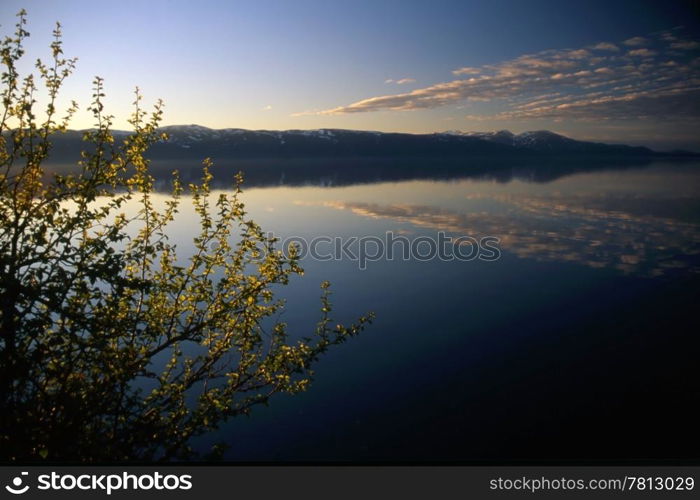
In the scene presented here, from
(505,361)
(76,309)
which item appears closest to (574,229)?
(505,361)

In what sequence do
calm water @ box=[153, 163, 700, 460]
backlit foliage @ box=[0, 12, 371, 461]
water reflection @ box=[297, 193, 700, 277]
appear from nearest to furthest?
backlit foliage @ box=[0, 12, 371, 461], calm water @ box=[153, 163, 700, 460], water reflection @ box=[297, 193, 700, 277]

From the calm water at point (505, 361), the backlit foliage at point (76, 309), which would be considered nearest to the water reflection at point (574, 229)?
the calm water at point (505, 361)

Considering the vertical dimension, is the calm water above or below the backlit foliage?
below

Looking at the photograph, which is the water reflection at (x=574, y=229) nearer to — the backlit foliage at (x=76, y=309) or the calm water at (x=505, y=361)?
the calm water at (x=505, y=361)

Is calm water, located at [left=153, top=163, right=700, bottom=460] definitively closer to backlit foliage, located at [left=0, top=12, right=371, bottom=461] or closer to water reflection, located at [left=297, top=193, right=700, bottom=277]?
water reflection, located at [left=297, top=193, right=700, bottom=277]

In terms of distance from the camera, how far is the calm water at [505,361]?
1593 centimetres

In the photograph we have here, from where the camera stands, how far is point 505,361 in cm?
2150

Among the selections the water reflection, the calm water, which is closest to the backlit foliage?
the calm water

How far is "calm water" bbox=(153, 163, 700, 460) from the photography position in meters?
15.9

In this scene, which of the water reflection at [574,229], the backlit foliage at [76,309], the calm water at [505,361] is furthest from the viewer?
the water reflection at [574,229]
